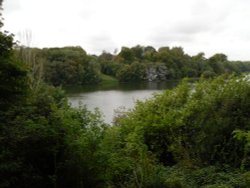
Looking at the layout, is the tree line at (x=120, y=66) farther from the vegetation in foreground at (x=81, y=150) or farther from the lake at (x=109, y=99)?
the vegetation in foreground at (x=81, y=150)

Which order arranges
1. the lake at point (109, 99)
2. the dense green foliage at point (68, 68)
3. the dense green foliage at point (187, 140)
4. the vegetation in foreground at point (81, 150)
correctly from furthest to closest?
the dense green foliage at point (68, 68) < the lake at point (109, 99) < the dense green foliage at point (187, 140) < the vegetation in foreground at point (81, 150)

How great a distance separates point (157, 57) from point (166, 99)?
8409 cm

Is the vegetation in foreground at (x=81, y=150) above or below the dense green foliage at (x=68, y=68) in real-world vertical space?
below

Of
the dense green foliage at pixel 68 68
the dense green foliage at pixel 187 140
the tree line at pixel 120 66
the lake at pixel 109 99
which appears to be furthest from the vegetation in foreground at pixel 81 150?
the dense green foliage at pixel 68 68

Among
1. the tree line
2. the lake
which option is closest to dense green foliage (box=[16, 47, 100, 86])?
the tree line

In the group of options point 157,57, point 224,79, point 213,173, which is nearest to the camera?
point 213,173

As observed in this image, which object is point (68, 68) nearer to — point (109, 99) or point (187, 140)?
point (109, 99)

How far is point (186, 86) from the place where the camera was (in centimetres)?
1080

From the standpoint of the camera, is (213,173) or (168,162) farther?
(168,162)

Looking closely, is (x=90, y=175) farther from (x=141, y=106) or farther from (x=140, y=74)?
(x=140, y=74)

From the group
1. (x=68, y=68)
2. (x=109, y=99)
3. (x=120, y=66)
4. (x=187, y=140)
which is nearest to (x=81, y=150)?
(x=187, y=140)

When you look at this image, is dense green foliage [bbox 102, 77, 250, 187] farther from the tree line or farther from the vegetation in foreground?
the tree line

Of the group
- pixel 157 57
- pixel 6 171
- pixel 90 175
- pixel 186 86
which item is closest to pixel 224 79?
pixel 186 86

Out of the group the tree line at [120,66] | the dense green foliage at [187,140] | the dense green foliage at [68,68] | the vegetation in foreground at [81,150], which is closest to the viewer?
the vegetation in foreground at [81,150]
